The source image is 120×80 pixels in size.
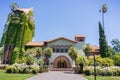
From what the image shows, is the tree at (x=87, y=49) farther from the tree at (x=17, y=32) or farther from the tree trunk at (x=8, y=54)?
the tree trunk at (x=8, y=54)

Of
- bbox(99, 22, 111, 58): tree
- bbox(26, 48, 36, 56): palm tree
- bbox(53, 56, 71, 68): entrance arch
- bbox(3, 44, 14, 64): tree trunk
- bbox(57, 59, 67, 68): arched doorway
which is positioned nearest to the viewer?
bbox(99, 22, 111, 58): tree

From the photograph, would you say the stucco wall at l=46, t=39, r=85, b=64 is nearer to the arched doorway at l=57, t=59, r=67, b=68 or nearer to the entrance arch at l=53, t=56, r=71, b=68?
the entrance arch at l=53, t=56, r=71, b=68

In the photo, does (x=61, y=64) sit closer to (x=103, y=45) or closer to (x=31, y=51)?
(x=31, y=51)

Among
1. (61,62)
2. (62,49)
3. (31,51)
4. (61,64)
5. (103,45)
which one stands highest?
(103,45)

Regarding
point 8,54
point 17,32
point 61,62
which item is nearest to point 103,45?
point 61,62

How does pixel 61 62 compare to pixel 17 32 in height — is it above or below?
below

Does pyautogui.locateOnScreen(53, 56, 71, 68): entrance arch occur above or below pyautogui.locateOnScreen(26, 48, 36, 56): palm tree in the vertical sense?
below

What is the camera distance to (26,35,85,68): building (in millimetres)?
61750

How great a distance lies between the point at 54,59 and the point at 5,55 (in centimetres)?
1464

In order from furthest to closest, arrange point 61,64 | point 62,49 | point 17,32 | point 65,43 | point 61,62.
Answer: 1. point 17,32
2. point 61,64
3. point 61,62
4. point 65,43
5. point 62,49

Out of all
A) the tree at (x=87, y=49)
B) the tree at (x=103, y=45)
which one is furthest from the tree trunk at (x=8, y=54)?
the tree at (x=103, y=45)

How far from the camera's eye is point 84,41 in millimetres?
63031

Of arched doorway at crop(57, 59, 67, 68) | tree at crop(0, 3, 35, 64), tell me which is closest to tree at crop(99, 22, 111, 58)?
arched doorway at crop(57, 59, 67, 68)

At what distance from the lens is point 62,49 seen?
6234 centimetres
